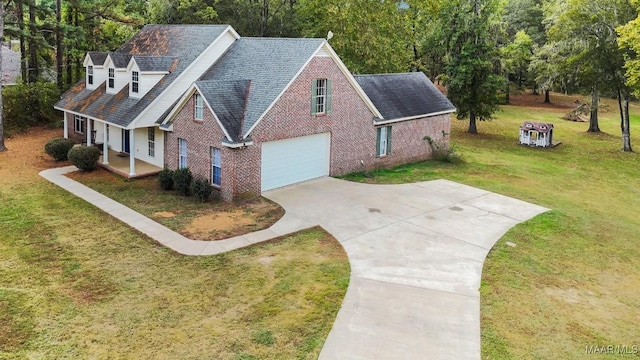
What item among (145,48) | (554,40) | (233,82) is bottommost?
(233,82)

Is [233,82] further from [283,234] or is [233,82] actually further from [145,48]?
[145,48]

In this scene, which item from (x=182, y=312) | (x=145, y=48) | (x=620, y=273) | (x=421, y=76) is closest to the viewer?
(x=182, y=312)

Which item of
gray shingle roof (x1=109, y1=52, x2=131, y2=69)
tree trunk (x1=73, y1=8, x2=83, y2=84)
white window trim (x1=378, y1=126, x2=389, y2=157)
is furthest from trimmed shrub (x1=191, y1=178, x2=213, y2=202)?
tree trunk (x1=73, y1=8, x2=83, y2=84)

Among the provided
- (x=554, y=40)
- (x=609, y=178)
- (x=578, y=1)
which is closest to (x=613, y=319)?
(x=609, y=178)

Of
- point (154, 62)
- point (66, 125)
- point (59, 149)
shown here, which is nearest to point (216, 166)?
point (154, 62)

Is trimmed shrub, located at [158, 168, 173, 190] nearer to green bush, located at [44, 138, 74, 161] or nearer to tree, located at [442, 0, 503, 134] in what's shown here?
green bush, located at [44, 138, 74, 161]

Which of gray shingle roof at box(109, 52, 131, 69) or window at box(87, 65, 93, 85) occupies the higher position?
gray shingle roof at box(109, 52, 131, 69)

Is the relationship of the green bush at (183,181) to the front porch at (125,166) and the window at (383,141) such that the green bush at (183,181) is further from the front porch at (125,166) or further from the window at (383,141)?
the window at (383,141)
